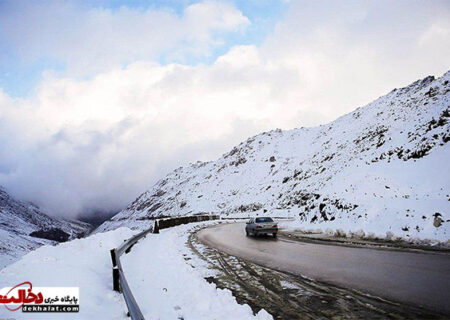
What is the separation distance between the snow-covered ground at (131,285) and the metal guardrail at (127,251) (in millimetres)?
456

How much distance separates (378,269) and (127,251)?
10342mm

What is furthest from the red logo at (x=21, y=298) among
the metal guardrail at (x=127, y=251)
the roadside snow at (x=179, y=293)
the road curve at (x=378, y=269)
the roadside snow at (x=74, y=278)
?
the road curve at (x=378, y=269)

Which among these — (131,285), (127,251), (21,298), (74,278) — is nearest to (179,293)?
(131,285)

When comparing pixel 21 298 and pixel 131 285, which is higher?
pixel 21 298

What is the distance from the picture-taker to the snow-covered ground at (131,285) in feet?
17.2

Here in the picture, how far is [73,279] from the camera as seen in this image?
6441mm

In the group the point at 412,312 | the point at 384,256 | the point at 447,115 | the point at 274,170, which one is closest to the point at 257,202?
the point at 274,170

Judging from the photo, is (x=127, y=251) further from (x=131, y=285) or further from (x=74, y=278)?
(x=74, y=278)

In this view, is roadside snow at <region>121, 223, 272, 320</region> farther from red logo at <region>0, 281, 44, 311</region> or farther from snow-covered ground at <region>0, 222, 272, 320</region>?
red logo at <region>0, 281, 44, 311</region>

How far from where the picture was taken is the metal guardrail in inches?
158

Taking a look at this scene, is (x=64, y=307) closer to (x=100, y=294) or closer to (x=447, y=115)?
(x=100, y=294)

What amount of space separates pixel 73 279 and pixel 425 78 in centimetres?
10296

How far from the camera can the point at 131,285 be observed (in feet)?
24.7

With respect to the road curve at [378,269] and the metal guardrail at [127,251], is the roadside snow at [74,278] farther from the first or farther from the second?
the road curve at [378,269]
